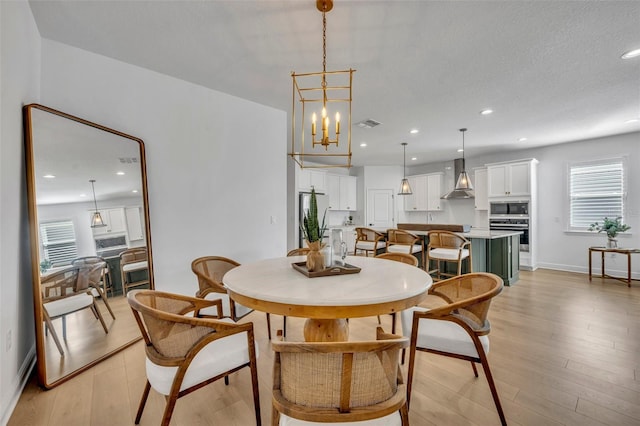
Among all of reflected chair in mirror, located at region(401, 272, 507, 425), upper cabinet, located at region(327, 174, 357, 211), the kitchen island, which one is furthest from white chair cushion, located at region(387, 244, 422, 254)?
upper cabinet, located at region(327, 174, 357, 211)

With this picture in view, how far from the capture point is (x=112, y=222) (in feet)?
7.73

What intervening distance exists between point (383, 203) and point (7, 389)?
7.22m

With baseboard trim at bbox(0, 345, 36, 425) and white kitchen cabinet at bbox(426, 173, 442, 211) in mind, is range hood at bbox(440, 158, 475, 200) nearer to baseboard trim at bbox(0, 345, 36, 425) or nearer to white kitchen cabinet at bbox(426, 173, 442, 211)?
white kitchen cabinet at bbox(426, 173, 442, 211)

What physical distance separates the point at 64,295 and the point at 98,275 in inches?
10.0

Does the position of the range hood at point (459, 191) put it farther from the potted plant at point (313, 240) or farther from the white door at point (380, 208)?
the potted plant at point (313, 240)

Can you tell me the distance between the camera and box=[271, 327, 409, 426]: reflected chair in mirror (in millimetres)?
863

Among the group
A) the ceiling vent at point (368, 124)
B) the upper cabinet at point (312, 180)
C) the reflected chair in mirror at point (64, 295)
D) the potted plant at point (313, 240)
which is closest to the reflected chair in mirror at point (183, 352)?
the potted plant at point (313, 240)

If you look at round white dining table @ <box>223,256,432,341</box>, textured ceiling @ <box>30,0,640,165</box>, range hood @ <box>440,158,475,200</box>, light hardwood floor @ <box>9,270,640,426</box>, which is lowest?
light hardwood floor @ <box>9,270,640,426</box>


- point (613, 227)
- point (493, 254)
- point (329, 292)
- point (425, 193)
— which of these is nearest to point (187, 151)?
point (329, 292)

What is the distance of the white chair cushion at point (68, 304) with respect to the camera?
191cm

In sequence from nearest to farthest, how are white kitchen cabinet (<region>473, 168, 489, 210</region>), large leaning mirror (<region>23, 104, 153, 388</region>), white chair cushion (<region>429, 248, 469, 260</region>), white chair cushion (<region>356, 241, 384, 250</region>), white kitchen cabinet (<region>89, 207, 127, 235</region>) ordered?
large leaning mirror (<region>23, 104, 153, 388</region>), white kitchen cabinet (<region>89, 207, 127, 235</region>), white chair cushion (<region>429, 248, 469, 260</region>), white chair cushion (<region>356, 241, 384, 250</region>), white kitchen cabinet (<region>473, 168, 489, 210</region>)

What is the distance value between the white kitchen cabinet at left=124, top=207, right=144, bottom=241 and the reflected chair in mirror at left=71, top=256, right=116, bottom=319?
31 centimetres

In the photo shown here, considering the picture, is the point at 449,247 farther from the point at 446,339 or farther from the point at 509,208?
the point at 509,208

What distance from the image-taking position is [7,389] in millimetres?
1582
